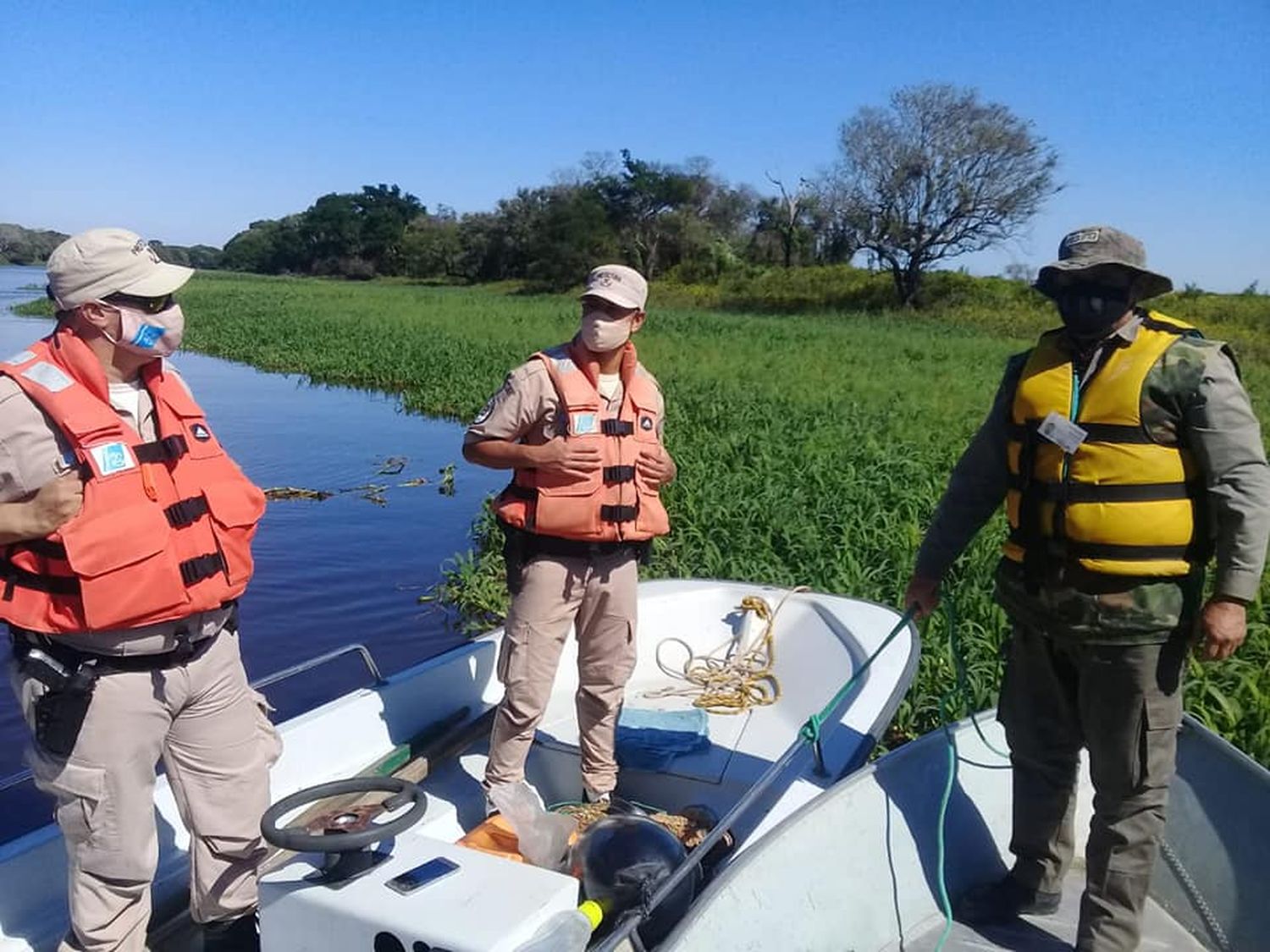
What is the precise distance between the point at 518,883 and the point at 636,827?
0.74 metres

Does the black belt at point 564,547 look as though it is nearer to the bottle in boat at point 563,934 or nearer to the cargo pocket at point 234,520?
the cargo pocket at point 234,520

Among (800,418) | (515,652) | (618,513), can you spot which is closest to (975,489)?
(618,513)

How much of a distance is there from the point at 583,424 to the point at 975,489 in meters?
1.16

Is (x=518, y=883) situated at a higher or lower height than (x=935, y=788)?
higher

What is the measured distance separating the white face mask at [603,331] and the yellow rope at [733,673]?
1793mm

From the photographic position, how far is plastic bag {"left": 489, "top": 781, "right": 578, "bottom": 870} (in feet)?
9.05

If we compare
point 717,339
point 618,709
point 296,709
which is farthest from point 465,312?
point 618,709

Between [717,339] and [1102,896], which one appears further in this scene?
[717,339]

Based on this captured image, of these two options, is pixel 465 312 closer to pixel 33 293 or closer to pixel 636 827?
pixel 636 827

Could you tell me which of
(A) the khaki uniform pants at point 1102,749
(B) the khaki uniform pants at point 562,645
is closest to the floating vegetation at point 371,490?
(B) the khaki uniform pants at point 562,645

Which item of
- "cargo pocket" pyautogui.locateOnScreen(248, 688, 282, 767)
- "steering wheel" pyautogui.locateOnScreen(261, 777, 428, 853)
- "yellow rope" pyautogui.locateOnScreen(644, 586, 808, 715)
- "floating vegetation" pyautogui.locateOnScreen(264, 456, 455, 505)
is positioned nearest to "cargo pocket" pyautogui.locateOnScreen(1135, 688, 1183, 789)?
"steering wheel" pyautogui.locateOnScreen(261, 777, 428, 853)

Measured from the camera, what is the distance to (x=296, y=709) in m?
5.35

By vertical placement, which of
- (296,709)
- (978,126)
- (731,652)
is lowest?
(296,709)

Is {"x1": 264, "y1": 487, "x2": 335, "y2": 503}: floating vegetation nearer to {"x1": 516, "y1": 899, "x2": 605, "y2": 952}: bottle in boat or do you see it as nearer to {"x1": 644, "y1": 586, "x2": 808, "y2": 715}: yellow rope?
{"x1": 644, "y1": 586, "x2": 808, "y2": 715}: yellow rope
